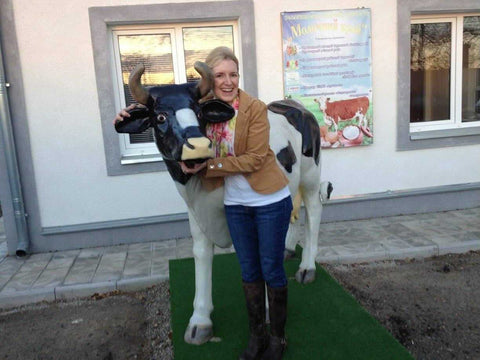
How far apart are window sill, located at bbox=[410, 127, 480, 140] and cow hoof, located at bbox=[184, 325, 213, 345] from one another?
13.8ft

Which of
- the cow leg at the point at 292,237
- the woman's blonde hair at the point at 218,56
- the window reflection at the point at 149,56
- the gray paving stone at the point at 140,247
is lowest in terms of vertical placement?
the gray paving stone at the point at 140,247

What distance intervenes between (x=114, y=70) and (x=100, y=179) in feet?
4.45

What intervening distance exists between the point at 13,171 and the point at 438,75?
580 centimetres

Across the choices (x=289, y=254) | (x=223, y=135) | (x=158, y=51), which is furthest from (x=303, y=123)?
(x=158, y=51)

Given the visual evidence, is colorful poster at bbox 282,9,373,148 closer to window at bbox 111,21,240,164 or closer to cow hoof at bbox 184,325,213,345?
window at bbox 111,21,240,164

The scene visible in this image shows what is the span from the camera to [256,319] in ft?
8.07

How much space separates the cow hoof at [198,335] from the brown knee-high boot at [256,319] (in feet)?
1.24

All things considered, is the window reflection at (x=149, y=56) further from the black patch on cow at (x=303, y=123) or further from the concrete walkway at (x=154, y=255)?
the black patch on cow at (x=303, y=123)

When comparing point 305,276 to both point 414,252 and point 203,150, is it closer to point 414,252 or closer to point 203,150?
point 414,252

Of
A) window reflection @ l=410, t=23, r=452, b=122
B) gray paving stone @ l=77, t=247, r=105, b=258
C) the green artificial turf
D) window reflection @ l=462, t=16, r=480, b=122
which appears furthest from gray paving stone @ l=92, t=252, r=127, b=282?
window reflection @ l=462, t=16, r=480, b=122

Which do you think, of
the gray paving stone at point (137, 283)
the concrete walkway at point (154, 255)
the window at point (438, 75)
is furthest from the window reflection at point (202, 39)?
the gray paving stone at point (137, 283)

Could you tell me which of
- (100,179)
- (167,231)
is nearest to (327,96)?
(167,231)

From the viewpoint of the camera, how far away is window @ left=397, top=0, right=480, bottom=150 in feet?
18.2

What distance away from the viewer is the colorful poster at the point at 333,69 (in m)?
5.25
